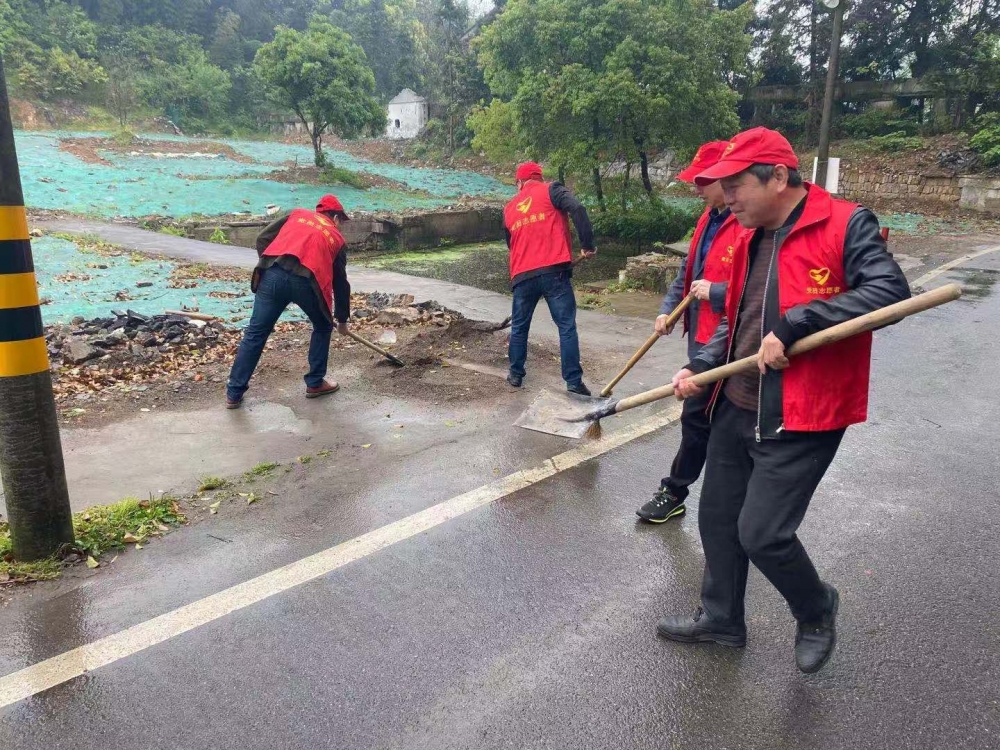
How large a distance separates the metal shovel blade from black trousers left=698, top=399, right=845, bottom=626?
6.17ft

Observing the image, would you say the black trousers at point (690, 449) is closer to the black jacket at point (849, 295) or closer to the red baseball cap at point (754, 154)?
the black jacket at point (849, 295)

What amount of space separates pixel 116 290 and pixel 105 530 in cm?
750

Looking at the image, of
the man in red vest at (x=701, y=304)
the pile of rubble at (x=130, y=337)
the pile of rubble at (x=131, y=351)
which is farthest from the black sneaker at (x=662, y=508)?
the pile of rubble at (x=130, y=337)

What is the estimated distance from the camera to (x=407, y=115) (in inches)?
1997

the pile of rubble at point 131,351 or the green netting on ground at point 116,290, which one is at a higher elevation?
the green netting on ground at point 116,290

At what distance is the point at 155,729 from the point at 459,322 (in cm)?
584

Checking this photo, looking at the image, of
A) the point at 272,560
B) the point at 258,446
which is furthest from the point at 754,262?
the point at 258,446

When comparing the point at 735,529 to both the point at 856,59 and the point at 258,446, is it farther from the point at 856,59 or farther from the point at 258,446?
the point at 856,59

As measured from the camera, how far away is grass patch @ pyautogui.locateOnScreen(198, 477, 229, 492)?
4.38 metres

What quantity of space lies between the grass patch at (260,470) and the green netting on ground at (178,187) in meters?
16.7

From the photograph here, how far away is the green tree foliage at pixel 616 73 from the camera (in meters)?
18.8

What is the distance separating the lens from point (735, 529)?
2811mm

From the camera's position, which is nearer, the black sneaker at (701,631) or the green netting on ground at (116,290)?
the black sneaker at (701,631)

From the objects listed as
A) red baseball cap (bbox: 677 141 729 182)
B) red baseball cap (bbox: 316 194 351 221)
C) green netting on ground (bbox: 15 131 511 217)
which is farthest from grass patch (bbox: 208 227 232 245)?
red baseball cap (bbox: 677 141 729 182)
